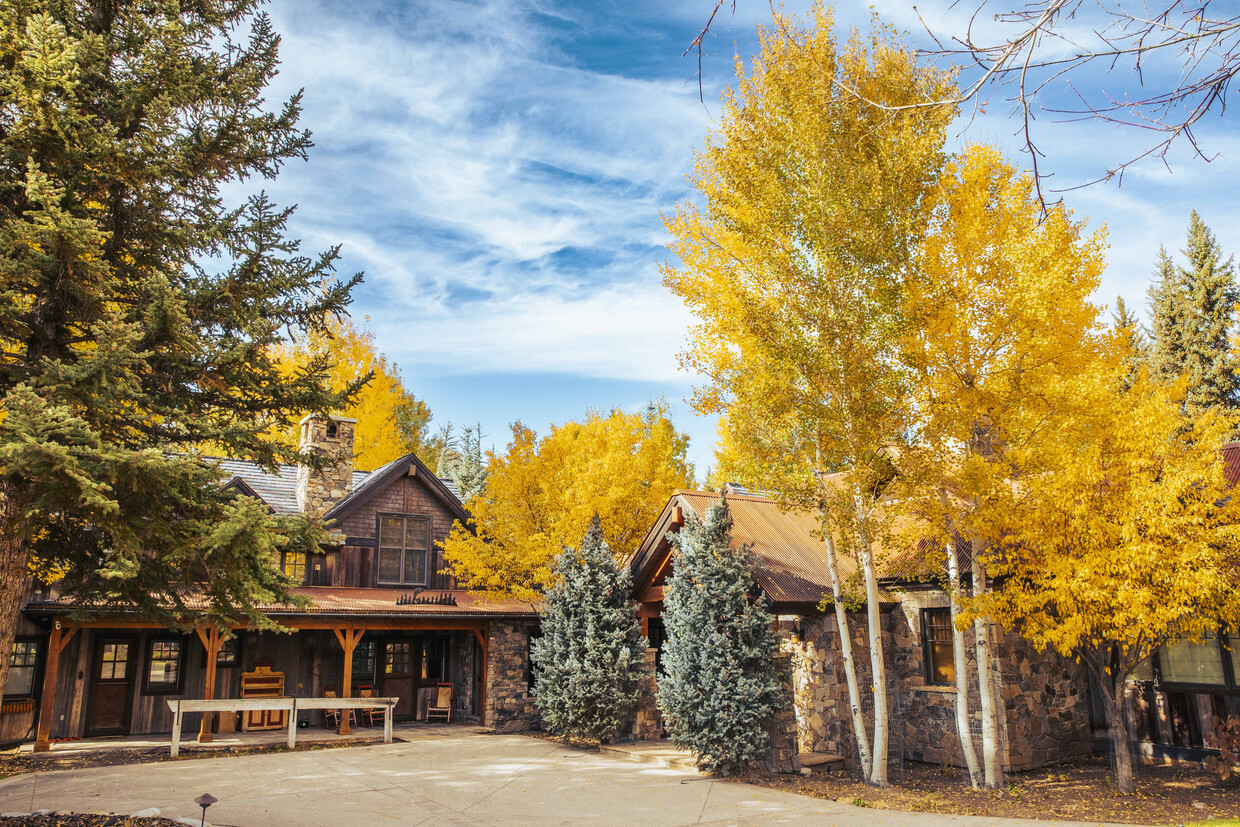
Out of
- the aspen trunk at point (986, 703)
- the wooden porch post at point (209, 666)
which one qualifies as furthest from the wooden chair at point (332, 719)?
the aspen trunk at point (986, 703)

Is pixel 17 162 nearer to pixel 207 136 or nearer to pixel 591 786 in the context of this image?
pixel 207 136

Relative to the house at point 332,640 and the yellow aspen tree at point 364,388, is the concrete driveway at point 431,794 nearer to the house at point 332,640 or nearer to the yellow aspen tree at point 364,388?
the house at point 332,640

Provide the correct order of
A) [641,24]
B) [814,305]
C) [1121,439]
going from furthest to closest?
[814,305], [1121,439], [641,24]

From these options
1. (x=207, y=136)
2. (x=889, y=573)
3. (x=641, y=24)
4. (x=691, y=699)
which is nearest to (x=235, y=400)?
(x=207, y=136)

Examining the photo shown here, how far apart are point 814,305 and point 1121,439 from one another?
14.4 ft

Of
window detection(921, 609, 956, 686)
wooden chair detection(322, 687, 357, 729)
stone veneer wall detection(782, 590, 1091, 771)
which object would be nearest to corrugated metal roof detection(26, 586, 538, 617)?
wooden chair detection(322, 687, 357, 729)

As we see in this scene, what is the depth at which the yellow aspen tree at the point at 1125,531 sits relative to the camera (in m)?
9.12

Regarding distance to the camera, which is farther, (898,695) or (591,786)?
(898,695)

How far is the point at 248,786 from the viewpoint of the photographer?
10.5 m

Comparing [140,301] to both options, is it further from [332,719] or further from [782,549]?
[332,719]

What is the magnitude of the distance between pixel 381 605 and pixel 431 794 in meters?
7.16

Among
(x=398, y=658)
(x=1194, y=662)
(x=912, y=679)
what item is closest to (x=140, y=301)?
(x=912, y=679)

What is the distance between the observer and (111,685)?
648 inches

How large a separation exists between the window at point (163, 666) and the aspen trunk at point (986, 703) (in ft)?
55.2
